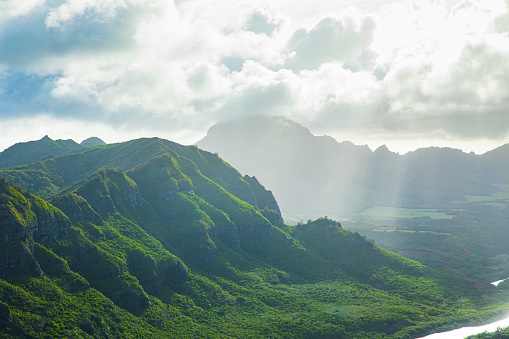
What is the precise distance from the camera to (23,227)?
129125 millimetres

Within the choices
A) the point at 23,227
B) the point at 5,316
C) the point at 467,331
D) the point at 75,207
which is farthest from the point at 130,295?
the point at 467,331

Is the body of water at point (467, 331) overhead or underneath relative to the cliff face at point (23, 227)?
underneath

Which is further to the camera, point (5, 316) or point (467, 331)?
point (467, 331)

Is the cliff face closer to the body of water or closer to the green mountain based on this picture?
the green mountain

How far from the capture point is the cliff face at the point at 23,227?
123250 millimetres

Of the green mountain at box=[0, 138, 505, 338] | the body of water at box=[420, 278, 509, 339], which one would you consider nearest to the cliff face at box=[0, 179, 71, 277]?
the green mountain at box=[0, 138, 505, 338]

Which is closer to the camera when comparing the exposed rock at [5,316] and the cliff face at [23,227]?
the exposed rock at [5,316]

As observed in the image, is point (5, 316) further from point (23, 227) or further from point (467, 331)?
point (467, 331)

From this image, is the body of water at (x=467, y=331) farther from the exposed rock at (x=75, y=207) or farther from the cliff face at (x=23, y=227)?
the exposed rock at (x=75, y=207)

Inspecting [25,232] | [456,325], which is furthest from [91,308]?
[456,325]

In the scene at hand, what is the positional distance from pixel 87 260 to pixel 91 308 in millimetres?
26657

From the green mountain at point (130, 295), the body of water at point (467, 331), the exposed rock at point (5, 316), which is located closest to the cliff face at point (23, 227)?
the green mountain at point (130, 295)

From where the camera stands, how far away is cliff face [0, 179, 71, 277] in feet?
404

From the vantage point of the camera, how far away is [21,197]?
141750mm
